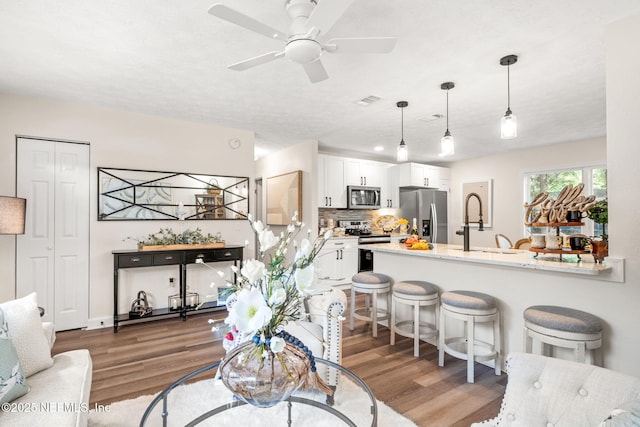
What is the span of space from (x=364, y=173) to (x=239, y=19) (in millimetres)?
4959

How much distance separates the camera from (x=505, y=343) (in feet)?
8.82

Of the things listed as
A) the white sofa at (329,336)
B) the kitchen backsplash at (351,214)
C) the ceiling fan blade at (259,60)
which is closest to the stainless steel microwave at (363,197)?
the kitchen backsplash at (351,214)

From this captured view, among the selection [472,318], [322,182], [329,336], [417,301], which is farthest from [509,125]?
[322,182]

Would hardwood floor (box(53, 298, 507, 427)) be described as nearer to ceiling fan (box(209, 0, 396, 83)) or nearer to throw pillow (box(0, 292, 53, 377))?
throw pillow (box(0, 292, 53, 377))

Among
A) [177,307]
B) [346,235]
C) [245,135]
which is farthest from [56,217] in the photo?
[346,235]

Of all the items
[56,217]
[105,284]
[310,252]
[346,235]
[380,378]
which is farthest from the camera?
[346,235]

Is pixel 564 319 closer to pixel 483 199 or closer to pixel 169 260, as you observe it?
pixel 169 260

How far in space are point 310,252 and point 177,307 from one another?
366 cm

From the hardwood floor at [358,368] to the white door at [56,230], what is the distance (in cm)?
39

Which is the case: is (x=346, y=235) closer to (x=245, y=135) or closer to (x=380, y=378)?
(x=245, y=135)

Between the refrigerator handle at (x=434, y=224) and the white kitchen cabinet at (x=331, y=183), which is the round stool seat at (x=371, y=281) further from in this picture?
the refrigerator handle at (x=434, y=224)

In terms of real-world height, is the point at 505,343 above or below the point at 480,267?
below

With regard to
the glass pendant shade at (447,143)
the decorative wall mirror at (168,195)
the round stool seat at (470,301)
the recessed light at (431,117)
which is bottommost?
the round stool seat at (470,301)

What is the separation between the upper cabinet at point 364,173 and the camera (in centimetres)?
617
